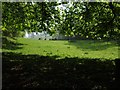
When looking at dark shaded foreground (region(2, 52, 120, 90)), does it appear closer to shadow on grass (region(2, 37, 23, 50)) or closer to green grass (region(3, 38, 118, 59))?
green grass (region(3, 38, 118, 59))

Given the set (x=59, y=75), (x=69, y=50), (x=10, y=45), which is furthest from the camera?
(x=10, y=45)

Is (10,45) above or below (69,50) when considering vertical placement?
above

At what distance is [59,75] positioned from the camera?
18703mm

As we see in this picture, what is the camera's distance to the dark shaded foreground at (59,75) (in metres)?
16.5

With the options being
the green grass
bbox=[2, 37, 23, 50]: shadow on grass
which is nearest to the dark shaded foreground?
the green grass

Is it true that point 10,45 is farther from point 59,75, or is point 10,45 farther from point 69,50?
point 59,75

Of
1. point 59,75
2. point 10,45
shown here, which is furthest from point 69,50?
point 59,75

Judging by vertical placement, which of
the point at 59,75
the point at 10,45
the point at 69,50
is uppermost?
the point at 10,45

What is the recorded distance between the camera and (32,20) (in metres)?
26.4

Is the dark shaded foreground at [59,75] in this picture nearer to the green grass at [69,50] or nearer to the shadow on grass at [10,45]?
the green grass at [69,50]

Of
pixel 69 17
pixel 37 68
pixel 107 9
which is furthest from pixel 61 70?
pixel 107 9

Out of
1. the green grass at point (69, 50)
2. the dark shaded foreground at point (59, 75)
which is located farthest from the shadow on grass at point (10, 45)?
the dark shaded foreground at point (59, 75)

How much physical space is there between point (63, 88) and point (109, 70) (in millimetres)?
6392

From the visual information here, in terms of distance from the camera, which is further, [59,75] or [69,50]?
[69,50]
